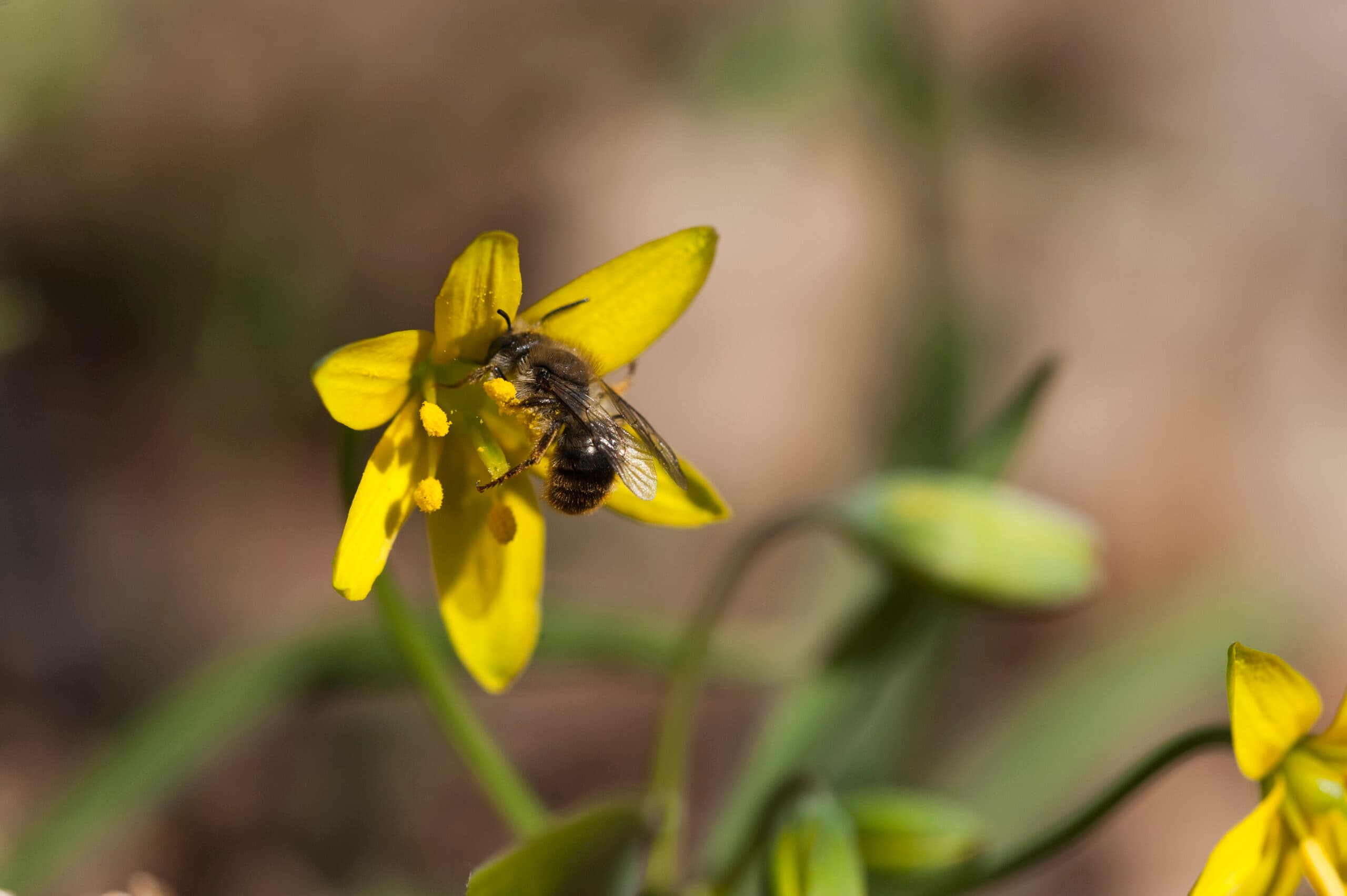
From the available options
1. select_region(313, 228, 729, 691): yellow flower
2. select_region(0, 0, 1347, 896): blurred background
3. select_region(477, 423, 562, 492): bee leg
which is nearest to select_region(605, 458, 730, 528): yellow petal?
select_region(313, 228, 729, 691): yellow flower

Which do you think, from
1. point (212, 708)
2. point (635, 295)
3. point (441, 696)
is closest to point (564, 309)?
point (635, 295)

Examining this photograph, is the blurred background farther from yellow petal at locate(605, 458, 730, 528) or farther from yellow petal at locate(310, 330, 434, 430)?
yellow petal at locate(310, 330, 434, 430)

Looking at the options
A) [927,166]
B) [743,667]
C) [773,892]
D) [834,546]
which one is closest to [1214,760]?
[834,546]

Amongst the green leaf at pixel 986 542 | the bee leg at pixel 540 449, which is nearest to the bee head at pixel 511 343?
the bee leg at pixel 540 449

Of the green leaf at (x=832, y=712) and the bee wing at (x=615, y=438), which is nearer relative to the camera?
the bee wing at (x=615, y=438)

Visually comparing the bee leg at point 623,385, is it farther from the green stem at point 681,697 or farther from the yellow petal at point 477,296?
the green stem at point 681,697

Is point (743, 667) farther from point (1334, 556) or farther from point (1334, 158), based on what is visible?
point (1334, 158)

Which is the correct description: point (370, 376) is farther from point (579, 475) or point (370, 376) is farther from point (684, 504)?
point (684, 504)
